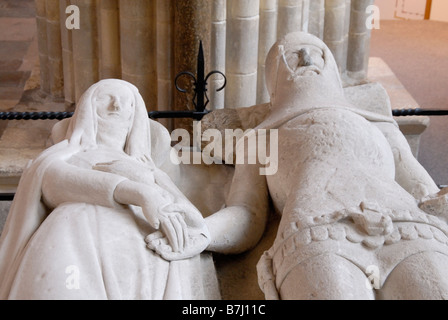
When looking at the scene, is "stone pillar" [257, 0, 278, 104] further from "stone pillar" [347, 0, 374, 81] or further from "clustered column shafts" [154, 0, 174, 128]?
"stone pillar" [347, 0, 374, 81]

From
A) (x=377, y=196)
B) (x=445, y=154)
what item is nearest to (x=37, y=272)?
(x=377, y=196)

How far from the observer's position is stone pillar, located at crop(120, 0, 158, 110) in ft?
16.4

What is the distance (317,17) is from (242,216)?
3.08 meters

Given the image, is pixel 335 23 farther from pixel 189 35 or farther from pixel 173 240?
pixel 173 240

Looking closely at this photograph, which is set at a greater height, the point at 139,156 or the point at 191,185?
the point at 139,156

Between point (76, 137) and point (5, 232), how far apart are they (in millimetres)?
408

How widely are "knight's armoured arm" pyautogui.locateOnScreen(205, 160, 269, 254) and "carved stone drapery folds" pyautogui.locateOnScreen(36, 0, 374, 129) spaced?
2006 millimetres

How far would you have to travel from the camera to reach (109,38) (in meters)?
5.20

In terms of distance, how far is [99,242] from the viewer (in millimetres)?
2467

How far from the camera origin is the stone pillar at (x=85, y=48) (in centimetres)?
531

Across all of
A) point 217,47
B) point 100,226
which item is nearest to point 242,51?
point 217,47

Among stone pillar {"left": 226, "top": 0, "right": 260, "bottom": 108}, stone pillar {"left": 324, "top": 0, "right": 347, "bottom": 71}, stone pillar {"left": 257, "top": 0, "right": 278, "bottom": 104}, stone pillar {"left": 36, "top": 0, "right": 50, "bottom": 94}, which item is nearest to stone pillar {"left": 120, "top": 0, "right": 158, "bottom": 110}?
stone pillar {"left": 226, "top": 0, "right": 260, "bottom": 108}
